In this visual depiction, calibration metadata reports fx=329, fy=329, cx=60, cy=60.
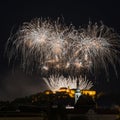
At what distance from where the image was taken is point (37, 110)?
4722cm

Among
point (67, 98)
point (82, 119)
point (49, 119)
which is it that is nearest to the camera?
point (49, 119)

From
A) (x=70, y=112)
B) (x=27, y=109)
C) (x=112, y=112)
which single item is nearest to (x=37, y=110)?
(x=27, y=109)

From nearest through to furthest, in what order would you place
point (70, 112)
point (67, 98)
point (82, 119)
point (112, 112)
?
point (82, 119) → point (70, 112) → point (112, 112) → point (67, 98)

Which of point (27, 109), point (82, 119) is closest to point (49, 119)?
point (82, 119)

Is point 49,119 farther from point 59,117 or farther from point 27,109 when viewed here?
point 27,109

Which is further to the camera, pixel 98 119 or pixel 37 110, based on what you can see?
pixel 37 110

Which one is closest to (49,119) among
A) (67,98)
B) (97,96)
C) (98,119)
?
(98,119)

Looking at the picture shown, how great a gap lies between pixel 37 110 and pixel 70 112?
5165 millimetres

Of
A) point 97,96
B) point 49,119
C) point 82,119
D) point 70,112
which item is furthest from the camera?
point 97,96

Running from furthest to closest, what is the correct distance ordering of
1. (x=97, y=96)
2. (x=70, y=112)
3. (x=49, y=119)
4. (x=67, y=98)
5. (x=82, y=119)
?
(x=97, y=96) → (x=67, y=98) → (x=70, y=112) → (x=82, y=119) → (x=49, y=119)

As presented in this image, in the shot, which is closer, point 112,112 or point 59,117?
point 59,117

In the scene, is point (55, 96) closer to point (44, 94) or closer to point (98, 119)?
point (44, 94)

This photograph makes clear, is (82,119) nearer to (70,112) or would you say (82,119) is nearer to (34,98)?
(70,112)

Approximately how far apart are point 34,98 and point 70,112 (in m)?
88.8
